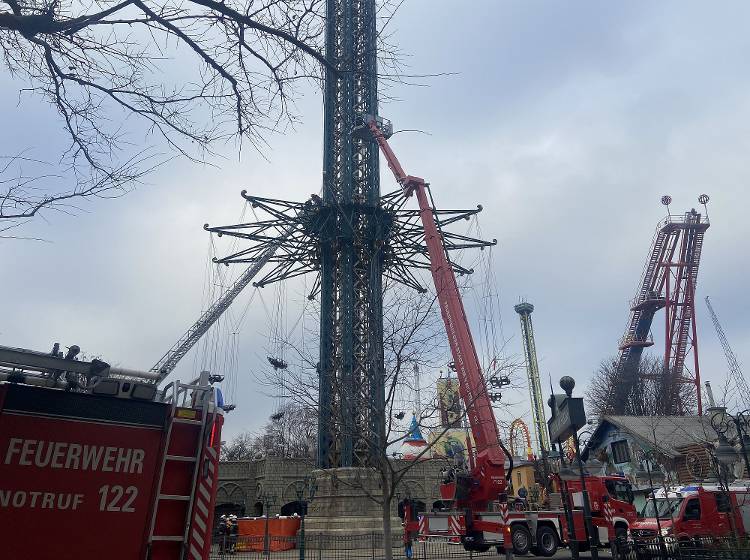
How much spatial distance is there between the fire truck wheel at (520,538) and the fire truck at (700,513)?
10.2ft

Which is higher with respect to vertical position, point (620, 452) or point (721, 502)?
point (620, 452)

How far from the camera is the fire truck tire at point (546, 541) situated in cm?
1869

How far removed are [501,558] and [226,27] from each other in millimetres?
18196

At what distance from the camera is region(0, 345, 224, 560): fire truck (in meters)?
5.32

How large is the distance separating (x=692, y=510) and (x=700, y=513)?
23 cm

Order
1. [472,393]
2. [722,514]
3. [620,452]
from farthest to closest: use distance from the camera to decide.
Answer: [620,452] < [722,514] < [472,393]

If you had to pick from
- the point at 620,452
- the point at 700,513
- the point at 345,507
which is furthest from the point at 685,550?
the point at 620,452

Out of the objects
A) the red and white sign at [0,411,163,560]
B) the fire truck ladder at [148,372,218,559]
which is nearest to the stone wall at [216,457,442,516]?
the fire truck ladder at [148,372,218,559]

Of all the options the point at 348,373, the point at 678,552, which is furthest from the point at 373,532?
the point at 678,552

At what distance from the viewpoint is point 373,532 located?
20062mm

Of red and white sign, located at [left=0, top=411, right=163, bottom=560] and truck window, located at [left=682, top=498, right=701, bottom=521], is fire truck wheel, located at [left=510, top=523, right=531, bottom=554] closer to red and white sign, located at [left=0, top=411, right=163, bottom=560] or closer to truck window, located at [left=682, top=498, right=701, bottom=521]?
truck window, located at [left=682, top=498, right=701, bottom=521]

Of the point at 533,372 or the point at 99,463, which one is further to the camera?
the point at 533,372

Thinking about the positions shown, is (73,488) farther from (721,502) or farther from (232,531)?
(232,531)

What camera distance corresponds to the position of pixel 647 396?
171ft
